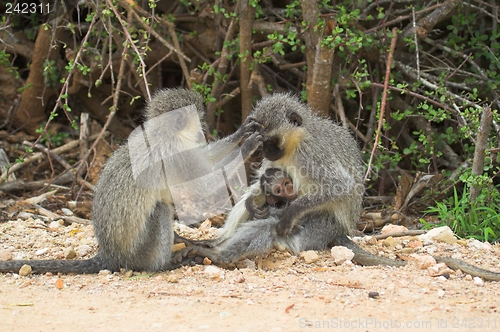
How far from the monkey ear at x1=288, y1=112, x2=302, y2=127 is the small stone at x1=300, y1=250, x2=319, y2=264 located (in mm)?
1114

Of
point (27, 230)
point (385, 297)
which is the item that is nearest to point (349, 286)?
point (385, 297)

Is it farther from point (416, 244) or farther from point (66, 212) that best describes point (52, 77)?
point (416, 244)

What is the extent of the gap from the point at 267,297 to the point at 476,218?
2.87 metres

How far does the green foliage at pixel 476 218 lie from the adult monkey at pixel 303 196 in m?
1.20

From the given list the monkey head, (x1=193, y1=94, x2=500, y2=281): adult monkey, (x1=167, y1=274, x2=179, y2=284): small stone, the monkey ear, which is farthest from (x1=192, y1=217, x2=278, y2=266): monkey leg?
the monkey ear

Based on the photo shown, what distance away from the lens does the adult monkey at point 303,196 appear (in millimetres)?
5516

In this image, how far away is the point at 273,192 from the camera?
5.89 metres

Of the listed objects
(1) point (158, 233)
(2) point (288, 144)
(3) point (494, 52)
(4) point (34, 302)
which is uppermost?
(3) point (494, 52)

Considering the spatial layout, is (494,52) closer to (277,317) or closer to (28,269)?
(277,317)

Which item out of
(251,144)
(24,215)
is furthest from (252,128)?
(24,215)

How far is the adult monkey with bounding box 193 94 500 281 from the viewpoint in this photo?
5.52 meters

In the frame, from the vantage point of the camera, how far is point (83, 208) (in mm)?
7367

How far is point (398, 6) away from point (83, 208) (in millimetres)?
4456

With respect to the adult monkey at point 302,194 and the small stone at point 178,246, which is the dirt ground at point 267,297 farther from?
the small stone at point 178,246
